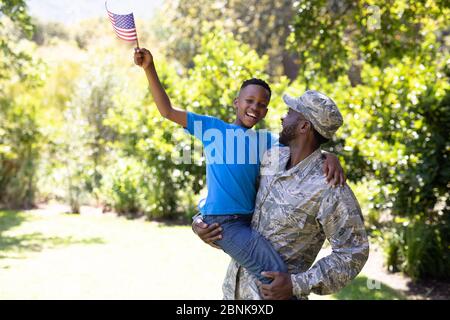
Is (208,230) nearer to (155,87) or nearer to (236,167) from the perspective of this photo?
(236,167)

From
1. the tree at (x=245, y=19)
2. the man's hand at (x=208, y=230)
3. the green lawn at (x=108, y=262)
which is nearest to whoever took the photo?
the man's hand at (x=208, y=230)

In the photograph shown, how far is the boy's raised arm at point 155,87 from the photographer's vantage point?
115 inches

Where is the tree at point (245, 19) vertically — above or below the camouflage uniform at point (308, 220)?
above

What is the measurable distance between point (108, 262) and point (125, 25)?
6571mm

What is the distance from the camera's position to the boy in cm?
277

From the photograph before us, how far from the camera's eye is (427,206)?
8.08m

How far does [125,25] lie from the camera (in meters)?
3.23

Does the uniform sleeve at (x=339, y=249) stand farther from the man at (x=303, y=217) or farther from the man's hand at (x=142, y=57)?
the man's hand at (x=142, y=57)

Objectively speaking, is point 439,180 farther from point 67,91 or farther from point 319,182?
point 67,91

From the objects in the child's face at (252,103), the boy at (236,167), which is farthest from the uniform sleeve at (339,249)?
the child's face at (252,103)

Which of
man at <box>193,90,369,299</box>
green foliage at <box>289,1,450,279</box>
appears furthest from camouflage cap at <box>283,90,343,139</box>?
green foliage at <box>289,1,450,279</box>

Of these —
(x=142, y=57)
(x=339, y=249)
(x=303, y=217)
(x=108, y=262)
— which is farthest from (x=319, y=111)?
(x=108, y=262)

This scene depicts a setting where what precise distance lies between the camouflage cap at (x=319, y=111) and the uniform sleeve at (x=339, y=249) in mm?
305

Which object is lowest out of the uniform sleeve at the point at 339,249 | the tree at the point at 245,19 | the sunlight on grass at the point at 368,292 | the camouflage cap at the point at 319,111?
the sunlight on grass at the point at 368,292
